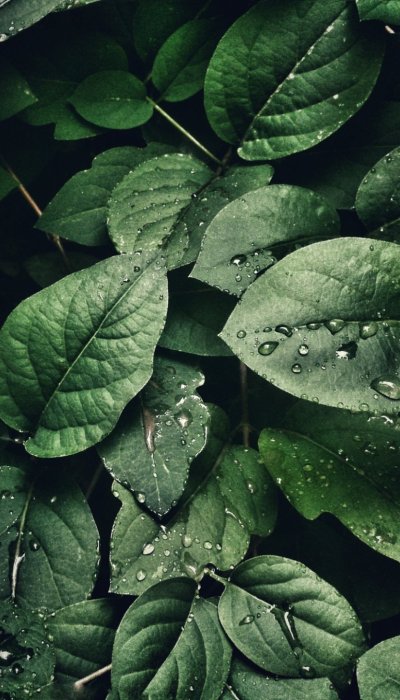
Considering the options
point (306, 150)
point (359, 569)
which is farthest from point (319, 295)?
point (359, 569)

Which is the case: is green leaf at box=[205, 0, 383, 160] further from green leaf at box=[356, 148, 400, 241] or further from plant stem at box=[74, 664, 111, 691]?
plant stem at box=[74, 664, 111, 691]

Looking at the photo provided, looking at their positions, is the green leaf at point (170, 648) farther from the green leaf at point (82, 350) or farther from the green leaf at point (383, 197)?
the green leaf at point (383, 197)

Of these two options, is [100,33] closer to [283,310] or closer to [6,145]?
[6,145]

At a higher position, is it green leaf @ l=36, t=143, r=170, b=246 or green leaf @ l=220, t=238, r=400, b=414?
green leaf @ l=36, t=143, r=170, b=246

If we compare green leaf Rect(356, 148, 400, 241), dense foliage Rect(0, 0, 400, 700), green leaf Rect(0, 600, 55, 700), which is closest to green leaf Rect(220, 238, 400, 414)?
dense foliage Rect(0, 0, 400, 700)

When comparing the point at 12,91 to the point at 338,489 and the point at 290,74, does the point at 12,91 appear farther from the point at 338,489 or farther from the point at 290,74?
the point at 338,489
